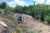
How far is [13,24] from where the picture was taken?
13.6 feet

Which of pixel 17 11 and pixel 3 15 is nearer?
pixel 3 15

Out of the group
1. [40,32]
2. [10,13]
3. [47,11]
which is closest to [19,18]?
[10,13]

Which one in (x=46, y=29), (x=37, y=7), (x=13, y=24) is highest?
(x=37, y=7)

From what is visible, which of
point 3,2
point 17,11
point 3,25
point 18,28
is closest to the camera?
point 3,25

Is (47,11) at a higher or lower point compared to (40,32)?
higher

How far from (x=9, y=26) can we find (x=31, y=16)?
155cm

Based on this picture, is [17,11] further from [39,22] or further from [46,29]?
[46,29]

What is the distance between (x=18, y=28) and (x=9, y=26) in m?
0.25

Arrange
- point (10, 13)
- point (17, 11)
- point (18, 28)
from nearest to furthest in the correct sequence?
point (18, 28), point (10, 13), point (17, 11)

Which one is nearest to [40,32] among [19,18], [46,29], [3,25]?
[46,29]

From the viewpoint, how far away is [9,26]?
3.98 metres

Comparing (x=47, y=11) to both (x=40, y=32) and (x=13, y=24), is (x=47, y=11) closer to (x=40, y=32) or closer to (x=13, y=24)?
(x=40, y=32)

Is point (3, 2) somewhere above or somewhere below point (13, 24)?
above

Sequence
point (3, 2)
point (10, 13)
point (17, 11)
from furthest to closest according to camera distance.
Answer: point (17, 11)
point (10, 13)
point (3, 2)
